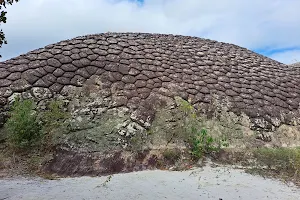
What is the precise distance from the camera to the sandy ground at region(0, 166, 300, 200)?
429 centimetres

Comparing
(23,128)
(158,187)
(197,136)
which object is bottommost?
(158,187)

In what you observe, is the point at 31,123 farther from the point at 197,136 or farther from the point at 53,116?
the point at 197,136

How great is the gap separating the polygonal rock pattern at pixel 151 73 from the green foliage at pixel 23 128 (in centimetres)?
85

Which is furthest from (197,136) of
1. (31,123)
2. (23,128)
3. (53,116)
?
(23,128)

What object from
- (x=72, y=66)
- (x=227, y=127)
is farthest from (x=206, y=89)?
(x=72, y=66)

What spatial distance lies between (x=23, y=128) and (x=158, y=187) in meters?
2.65

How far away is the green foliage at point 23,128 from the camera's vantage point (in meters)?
5.84

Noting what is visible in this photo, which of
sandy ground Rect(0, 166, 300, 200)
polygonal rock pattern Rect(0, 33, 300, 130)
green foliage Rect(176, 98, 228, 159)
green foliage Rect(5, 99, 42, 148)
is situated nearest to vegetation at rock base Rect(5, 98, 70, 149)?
green foliage Rect(5, 99, 42, 148)

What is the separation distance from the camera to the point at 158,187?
466cm

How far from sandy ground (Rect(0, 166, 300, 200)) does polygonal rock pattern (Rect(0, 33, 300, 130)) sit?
211 centimetres

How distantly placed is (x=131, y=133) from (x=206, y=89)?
7.49 feet

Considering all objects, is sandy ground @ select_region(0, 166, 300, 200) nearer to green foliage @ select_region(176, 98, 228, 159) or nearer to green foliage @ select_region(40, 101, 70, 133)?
green foliage @ select_region(176, 98, 228, 159)

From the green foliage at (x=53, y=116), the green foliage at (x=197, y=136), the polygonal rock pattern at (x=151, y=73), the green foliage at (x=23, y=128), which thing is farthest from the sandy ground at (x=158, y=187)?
the polygonal rock pattern at (x=151, y=73)

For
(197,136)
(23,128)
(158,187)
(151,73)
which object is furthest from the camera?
(151,73)
